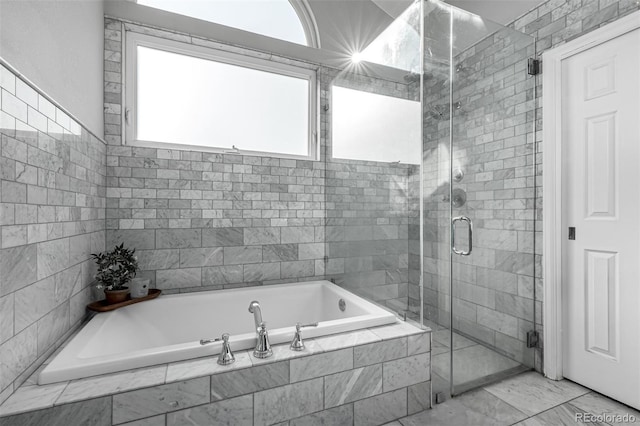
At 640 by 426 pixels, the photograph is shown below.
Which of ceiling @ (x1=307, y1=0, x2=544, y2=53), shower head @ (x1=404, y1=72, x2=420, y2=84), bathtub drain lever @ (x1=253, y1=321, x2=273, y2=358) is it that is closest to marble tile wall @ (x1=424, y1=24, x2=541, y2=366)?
shower head @ (x1=404, y1=72, x2=420, y2=84)

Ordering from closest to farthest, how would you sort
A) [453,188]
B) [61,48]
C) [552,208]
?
[61,48]
[453,188]
[552,208]

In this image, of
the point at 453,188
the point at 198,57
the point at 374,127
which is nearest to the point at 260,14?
the point at 198,57

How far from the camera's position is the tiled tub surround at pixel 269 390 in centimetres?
112

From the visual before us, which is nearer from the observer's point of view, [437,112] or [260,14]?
[437,112]

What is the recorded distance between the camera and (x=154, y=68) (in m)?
2.31

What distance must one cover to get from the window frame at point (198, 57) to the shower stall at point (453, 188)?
1.89 ft

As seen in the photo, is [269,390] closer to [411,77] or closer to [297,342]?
[297,342]

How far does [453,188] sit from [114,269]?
2164mm

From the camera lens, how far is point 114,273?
1.90m

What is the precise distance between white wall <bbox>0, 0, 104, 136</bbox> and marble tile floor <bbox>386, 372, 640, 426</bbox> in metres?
2.29

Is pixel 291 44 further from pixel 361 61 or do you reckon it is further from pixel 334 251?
pixel 334 251

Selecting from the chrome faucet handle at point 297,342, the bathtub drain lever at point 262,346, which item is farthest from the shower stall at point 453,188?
the bathtub drain lever at point 262,346

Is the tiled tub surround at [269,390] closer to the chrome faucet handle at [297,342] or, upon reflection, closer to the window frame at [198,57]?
the chrome faucet handle at [297,342]

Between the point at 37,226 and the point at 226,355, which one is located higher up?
the point at 37,226
